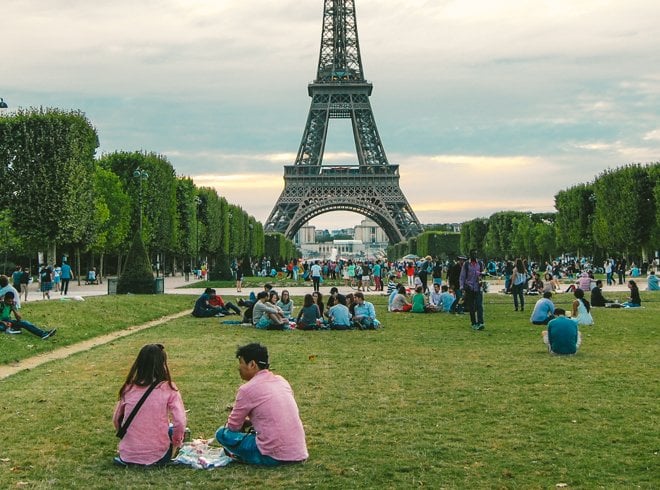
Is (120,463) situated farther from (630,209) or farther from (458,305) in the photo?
(630,209)

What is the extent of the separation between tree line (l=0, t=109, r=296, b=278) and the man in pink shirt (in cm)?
3256

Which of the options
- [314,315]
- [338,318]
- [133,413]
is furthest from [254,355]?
[338,318]

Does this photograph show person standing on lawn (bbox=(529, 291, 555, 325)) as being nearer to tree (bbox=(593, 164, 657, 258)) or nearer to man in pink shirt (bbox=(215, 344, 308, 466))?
man in pink shirt (bbox=(215, 344, 308, 466))

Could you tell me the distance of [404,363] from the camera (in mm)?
15258

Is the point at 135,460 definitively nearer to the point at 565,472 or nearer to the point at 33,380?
the point at 565,472

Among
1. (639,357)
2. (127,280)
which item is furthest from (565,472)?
(127,280)

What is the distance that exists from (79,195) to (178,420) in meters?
39.3

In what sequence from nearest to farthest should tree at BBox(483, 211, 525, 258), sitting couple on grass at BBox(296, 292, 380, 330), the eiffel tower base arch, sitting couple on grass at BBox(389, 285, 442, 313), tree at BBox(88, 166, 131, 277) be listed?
sitting couple on grass at BBox(296, 292, 380, 330)
sitting couple on grass at BBox(389, 285, 442, 313)
tree at BBox(88, 166, 131, 277)
tree at BBox(483, 211, 525, 258)
the eiffel tower base arch

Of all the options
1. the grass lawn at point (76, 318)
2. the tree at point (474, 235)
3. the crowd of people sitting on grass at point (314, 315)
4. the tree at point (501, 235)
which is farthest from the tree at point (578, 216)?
the crowd of people sitting on grass at point (314, 315)

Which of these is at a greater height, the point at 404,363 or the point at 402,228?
the point at 402,228

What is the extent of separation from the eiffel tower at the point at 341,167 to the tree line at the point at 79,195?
32.0 meters

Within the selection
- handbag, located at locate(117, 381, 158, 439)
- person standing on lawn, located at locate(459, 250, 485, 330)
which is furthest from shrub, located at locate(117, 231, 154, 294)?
handbag, located at locate(117, 381, 158, 439)

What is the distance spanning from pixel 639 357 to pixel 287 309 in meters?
10.6

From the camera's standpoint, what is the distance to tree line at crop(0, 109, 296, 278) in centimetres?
4425
